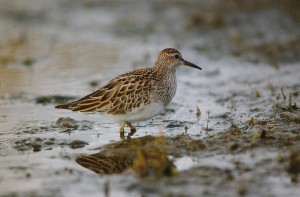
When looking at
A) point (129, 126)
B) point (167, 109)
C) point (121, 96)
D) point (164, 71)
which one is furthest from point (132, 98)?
point (167, 109)

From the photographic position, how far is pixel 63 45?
767 inches

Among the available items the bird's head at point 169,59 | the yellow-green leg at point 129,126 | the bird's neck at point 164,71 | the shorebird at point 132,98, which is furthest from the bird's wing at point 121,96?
the bird's head at point 169,59

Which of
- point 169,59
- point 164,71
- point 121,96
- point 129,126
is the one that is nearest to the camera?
point 121,96

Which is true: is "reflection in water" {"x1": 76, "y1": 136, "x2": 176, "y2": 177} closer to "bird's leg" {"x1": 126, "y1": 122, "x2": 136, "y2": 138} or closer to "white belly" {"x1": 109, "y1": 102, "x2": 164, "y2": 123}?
"white belly" {"x1": 109, "y1": 102, "x2": 164, "y2": 123}

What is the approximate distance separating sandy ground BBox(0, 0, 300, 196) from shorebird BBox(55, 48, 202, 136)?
43 centimetres

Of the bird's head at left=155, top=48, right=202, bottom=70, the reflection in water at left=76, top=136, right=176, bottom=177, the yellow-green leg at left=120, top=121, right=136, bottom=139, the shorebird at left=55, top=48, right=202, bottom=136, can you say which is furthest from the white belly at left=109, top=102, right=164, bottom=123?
the bird's head at left=155, top=48, right=202, bottom=70

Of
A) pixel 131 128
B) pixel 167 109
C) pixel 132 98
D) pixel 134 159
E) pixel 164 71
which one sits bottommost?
pixel 134 159

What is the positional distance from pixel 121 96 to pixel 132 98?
228 mm

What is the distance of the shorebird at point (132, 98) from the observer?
11258 millimetres

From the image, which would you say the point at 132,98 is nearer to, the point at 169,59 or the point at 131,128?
the point at 131,128

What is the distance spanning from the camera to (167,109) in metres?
13.5

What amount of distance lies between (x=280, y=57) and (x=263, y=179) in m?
→ 9.01

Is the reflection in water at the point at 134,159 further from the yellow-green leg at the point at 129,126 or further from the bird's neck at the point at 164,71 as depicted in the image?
the bird's neck at the point at 164,71

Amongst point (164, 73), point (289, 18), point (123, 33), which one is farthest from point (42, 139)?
point (289, 18)
